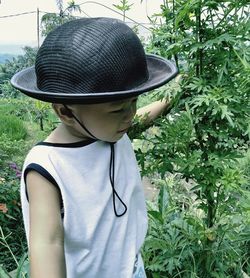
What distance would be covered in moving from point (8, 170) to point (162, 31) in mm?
1485

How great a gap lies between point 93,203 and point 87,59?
33 cm

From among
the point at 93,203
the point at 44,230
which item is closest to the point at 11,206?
the point at 93,203

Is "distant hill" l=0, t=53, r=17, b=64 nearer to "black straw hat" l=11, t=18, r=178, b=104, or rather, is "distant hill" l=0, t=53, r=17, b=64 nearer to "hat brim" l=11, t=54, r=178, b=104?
"hat brim" l=11, t=54, r=178, b=104

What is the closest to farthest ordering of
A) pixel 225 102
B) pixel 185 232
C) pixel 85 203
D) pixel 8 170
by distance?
pixel 85 203 → pixel 225 102 → pixel 185 232 → pixel 8 170

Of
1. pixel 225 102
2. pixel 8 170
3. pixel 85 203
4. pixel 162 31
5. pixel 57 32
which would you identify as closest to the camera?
pixel 57 32

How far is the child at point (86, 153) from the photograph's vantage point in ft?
2.97

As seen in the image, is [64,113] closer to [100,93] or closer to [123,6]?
[100,93]

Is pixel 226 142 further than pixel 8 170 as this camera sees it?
No

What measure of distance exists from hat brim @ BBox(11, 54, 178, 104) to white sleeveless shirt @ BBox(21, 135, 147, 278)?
13 centimetres

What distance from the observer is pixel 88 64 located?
2.95 feet

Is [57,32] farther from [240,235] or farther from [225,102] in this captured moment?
[240,235]

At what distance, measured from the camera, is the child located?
2.97 ft

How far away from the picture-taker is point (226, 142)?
4.51ft

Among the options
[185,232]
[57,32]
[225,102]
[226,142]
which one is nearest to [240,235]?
[185,232]
